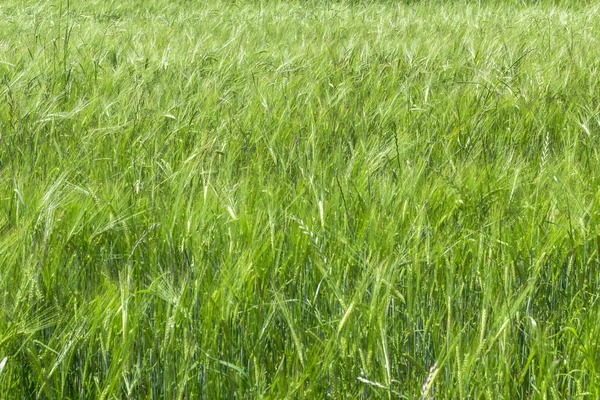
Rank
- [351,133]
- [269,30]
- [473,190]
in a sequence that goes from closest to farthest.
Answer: [473,190] < [351,133] < [269,30]

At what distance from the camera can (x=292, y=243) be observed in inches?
44.7

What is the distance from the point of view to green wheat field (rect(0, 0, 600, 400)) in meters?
0.87

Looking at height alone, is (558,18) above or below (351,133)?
below

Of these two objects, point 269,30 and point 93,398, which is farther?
point 269,30

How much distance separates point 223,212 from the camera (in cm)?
121

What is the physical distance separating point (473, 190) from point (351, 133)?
621mm

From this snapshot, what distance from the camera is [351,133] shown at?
1945 millimetres

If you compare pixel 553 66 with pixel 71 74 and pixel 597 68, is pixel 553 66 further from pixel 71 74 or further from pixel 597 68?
pixel 71 74

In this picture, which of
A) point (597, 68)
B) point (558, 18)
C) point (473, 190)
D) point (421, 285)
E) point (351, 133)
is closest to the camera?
point (421, 285)

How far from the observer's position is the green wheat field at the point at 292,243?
872mm

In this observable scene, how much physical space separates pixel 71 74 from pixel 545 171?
1.55 meters

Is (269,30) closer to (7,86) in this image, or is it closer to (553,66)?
(553,66)

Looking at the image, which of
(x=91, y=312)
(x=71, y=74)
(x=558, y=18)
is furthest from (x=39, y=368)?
(x=558, y=18)

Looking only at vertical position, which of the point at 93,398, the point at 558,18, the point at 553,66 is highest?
the point at 93,398
